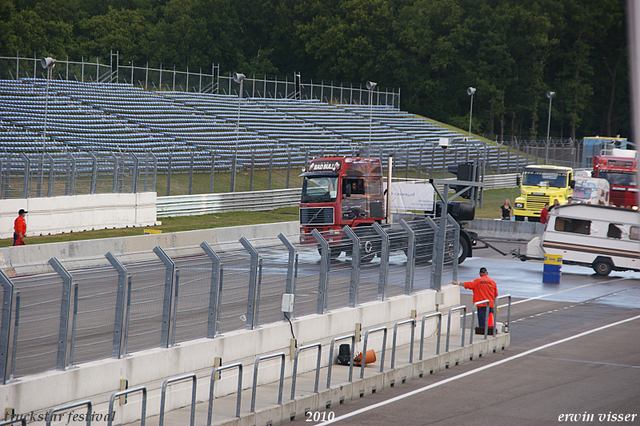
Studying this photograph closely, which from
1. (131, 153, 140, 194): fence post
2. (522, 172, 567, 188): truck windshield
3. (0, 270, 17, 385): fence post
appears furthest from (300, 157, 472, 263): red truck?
(0, 270, 17, 385): fence post

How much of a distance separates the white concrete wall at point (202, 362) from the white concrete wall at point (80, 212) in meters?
15.5

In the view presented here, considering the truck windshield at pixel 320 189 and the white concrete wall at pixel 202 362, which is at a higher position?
the truck windshield at pixel 320 189

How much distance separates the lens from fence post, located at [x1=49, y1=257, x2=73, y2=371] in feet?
26.6

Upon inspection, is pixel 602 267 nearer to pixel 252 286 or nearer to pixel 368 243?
pixel 368 243

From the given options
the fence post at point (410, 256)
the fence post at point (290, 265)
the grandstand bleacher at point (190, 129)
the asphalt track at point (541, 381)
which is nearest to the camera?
the asphalt track at point (541, 381)

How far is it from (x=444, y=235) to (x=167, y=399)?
7.39 metres

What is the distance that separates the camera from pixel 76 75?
56.9m

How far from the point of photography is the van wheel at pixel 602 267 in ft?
84.7

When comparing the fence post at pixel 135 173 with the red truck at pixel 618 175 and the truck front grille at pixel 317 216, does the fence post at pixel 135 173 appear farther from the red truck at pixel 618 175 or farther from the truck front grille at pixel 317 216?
the red truck at pixel 618 175

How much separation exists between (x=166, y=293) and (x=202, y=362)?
1211mm

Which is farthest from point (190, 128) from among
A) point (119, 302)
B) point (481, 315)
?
point (119, 302)

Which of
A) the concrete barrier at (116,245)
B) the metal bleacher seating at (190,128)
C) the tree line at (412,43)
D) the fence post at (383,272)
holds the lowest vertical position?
the concrete barrier at (116,245)

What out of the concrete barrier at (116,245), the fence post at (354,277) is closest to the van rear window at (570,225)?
the concrete barrier at (116,245)

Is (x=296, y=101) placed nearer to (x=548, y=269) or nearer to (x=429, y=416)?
(x=548, y=269)
